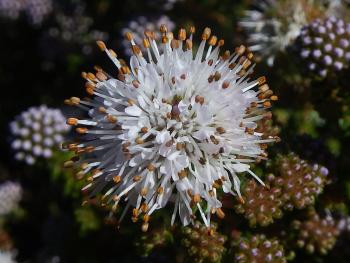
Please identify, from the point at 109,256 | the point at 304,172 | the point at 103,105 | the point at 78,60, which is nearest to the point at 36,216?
the point at 109,256

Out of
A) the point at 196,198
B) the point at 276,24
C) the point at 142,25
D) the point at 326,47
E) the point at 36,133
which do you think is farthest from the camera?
the point at 142,25

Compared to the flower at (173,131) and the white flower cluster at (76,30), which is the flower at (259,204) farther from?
the white flower cluster at (76,30)

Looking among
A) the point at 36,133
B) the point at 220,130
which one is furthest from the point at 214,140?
the point at 36,133

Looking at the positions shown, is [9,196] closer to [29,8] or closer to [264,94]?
[29,8]

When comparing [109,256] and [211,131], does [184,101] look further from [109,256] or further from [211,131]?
[109,256]

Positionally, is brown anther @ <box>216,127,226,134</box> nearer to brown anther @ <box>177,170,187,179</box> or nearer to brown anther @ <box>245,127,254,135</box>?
brown anther @ <box>245,127,254,135</box>

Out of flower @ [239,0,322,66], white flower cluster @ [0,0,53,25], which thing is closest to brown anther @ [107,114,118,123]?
flower @ [239,0,322,66]
